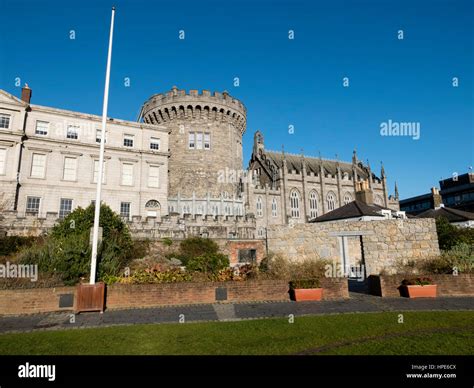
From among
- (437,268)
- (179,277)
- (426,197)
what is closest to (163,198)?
(179,277)

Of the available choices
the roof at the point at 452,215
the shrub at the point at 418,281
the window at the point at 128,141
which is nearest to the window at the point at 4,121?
the window at the point at 128,141

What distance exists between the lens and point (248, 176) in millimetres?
47000

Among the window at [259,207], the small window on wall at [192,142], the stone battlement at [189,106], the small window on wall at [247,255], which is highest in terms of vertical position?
the stone battlement at [189,106]

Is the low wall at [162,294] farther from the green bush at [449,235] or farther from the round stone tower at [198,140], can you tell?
the round stone tower at [198,140]

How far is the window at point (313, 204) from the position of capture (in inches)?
2096

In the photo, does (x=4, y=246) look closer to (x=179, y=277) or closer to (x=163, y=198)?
(x=179, y=277)

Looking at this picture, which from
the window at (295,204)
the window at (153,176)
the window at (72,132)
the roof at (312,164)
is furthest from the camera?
the roof at (312,164)

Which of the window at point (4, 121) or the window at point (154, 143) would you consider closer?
the window at point (4, 121)

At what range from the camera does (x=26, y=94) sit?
30.4 m

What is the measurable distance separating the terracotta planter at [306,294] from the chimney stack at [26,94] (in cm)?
3241

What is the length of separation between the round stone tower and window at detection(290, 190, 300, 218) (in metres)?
14.5

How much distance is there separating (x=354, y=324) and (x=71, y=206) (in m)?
28.8

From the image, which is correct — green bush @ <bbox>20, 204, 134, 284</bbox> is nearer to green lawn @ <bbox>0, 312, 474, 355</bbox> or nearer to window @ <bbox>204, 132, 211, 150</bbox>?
green lawn @ <bbox>0, 312, 474, 355</bbox>
